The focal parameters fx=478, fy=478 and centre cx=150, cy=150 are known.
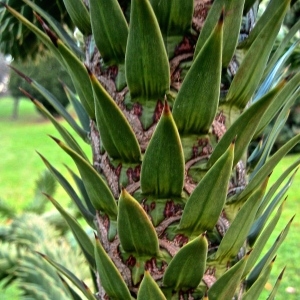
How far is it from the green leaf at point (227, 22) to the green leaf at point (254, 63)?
0.03 m

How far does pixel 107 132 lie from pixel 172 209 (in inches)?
6.2

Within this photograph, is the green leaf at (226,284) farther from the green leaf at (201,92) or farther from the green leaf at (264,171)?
the green leaf at (201,92)

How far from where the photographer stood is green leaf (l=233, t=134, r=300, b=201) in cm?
75

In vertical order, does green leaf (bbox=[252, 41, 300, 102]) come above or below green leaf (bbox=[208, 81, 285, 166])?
above

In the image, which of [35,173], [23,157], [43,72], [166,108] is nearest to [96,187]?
[166,108]

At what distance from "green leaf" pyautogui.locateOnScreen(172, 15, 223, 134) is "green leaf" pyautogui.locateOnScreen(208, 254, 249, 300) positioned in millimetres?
216

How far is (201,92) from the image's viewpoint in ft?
2.28

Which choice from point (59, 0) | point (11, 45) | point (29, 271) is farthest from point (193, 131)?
point (29, 271)

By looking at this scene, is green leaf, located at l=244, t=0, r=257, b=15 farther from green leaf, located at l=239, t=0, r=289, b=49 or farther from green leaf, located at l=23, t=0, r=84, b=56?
green leaf, located at l=23, t=0, r=84, b=56

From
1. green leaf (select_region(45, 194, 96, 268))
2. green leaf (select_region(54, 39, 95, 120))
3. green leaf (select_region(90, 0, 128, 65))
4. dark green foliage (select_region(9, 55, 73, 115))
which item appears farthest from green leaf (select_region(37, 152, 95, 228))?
dark green foliage (select_region(9, 55, 73, 115))

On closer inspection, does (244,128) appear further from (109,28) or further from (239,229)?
(109,28)

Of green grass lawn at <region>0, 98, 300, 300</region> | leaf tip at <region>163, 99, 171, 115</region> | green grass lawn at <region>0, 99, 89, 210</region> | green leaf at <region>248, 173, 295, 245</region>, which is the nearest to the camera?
leaf tip at <region>163, 99, 171, 115</region>

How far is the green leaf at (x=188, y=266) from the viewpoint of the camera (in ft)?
2.25

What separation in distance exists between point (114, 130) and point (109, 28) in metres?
0.16
